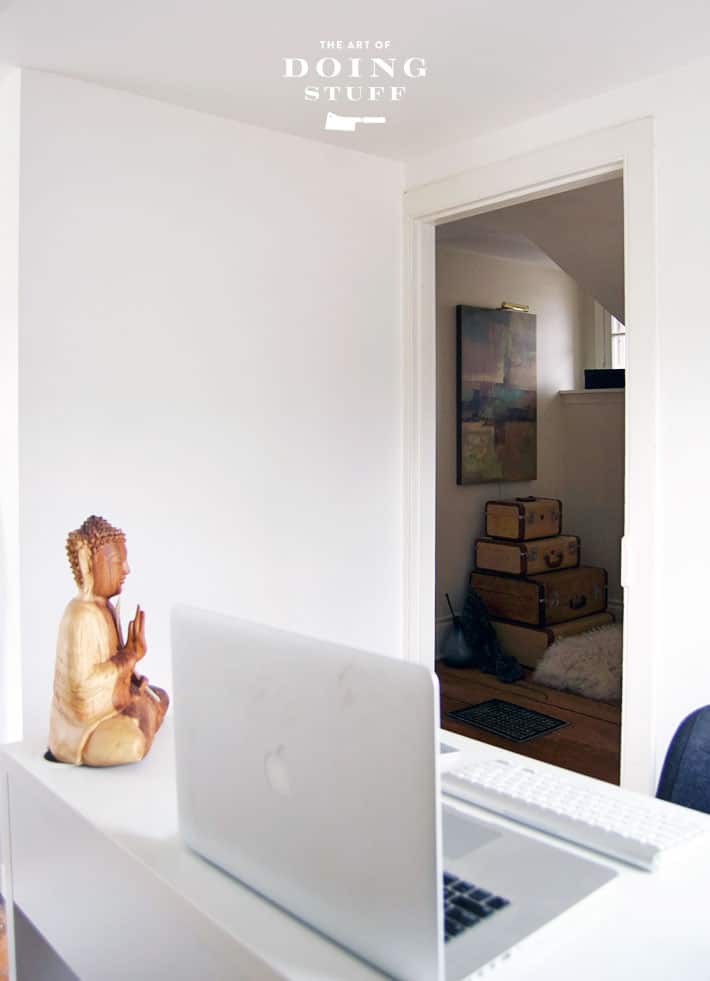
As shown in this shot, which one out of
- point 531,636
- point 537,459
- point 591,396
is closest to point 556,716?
point 531,636

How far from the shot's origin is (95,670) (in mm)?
1402

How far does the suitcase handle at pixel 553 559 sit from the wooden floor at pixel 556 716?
24.3 inches

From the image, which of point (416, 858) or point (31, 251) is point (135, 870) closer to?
point (416, 858)

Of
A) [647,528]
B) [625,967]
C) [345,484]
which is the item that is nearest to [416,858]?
[625,967]

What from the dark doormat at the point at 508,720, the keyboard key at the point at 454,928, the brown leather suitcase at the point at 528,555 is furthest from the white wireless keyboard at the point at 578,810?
the brown leather suitcase at the point at 528,555

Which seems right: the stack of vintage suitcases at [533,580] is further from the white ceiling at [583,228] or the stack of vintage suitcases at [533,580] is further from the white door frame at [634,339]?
the white door frame at [634,339]

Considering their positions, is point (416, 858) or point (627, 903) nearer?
point (416, 858)

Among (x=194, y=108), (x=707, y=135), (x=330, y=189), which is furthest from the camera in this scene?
(x=330, y=189)

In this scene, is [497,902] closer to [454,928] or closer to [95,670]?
[454,928]

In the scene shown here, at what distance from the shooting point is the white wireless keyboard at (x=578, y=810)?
109 cm

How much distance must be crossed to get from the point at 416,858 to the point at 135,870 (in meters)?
0.48

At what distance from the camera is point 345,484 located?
9.61 feet

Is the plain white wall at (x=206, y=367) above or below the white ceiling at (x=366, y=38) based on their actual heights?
below

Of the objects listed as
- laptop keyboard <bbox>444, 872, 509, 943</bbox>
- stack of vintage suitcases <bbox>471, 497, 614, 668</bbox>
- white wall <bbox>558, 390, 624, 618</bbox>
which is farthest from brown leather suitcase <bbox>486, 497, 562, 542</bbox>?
laptop keyboard <bbox>444, 872, 509, 943</bbox>
